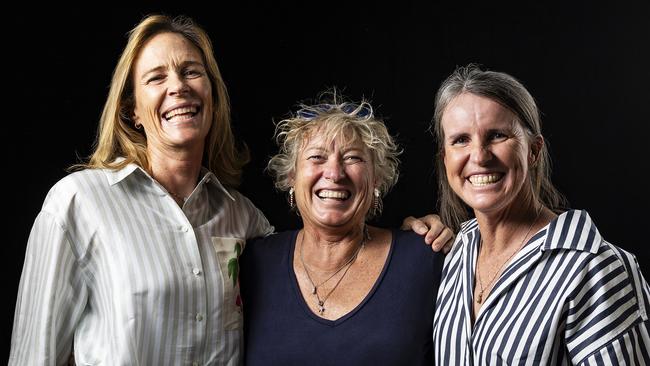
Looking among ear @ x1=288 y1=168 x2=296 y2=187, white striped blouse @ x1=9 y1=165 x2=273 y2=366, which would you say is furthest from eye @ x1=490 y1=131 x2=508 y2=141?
white striped blouse @ x1=9 y1=165 x2=273 y2=366

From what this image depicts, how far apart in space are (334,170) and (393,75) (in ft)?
4.67

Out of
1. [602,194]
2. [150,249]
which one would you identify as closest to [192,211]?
[150,249]

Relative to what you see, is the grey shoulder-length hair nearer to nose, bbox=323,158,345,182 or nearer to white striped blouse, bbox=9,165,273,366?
nose, bbox=323,158,345,182

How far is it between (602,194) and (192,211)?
208 cm

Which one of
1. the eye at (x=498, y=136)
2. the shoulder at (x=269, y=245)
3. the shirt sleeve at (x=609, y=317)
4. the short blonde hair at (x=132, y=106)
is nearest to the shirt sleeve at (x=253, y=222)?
the shoulder at (x=269, y=245)

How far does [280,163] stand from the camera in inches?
119

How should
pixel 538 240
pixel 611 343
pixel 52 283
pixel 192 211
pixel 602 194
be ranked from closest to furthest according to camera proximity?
1. pixel 611 343
2. pixel 538 240
3. pixel 52 283
4. pixel 192 211
5. pixel 602 194

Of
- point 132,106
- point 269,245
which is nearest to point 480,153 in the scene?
point 269,245

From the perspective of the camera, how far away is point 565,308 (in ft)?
7.24

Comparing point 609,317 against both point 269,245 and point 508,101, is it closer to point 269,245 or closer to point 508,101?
point 508,101

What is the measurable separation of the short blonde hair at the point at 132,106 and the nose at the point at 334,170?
19.7 inches

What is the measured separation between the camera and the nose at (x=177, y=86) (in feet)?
9.19

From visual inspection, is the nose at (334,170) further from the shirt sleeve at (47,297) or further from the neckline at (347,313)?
the shirt sleeve at (47,297)

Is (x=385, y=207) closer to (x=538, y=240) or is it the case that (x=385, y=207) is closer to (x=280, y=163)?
(x=280, y=163)
